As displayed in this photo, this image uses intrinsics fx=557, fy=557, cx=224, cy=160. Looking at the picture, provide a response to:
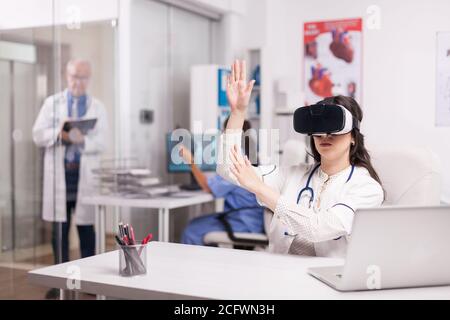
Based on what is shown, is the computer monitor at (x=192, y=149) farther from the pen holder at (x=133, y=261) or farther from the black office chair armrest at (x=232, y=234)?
the pen holder at (x=133, y=261)

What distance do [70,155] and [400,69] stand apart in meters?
2.58

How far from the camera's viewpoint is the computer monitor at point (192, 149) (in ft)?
13.3

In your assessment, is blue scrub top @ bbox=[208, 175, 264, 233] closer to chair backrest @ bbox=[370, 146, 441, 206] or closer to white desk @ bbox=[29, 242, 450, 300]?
chair backrest @ bbox=[370, 146, 441, 206]

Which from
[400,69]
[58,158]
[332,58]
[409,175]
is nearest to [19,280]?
[58,158]

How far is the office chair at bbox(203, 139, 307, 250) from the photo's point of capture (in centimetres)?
331

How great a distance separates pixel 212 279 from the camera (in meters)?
1.39

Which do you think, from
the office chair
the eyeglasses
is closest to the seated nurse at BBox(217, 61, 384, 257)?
the office chair

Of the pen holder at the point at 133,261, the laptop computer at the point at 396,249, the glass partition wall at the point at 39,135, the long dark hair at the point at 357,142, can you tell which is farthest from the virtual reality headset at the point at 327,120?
the glass partition wall at the point at 39,135

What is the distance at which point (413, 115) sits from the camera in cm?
428

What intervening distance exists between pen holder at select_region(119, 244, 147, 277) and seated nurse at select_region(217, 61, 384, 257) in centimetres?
38

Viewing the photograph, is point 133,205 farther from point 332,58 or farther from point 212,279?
point 332,58

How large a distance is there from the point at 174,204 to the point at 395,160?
1.58 m

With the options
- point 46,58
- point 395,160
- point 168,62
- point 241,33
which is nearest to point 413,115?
point 241,33
